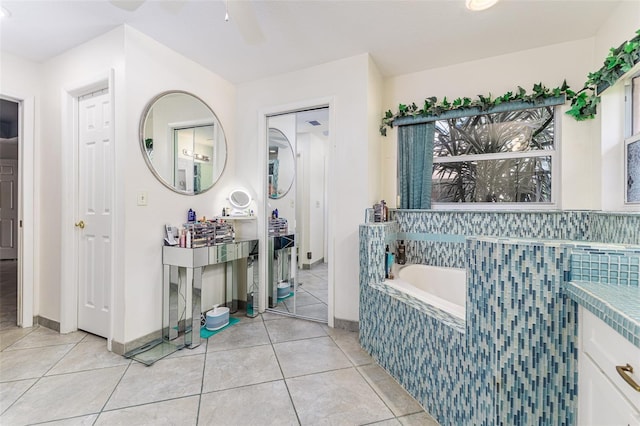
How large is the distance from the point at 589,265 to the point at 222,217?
8.65 ft

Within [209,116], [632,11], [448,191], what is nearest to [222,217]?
[209,116]

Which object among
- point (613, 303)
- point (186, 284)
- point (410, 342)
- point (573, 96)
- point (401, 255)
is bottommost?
point (410, 342)

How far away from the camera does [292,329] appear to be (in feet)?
8.13

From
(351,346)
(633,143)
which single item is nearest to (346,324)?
(351,346)

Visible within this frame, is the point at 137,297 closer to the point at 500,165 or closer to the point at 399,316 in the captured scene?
the point at 399,316

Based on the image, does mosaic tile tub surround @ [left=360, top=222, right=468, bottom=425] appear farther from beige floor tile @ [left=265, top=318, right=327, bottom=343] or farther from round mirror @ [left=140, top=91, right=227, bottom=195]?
round mirror @ [left=140, top=91, right=227, bottom=195]

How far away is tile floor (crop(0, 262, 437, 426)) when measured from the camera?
4.68 ft

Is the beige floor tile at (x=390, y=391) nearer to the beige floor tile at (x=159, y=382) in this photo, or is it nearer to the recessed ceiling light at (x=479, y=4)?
the beige floor tile at (x=159, y=382)

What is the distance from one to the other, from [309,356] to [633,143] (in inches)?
107

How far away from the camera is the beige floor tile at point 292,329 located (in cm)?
232

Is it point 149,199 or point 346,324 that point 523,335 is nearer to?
point 346,324

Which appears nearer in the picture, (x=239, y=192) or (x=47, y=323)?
(x=47, y=323)

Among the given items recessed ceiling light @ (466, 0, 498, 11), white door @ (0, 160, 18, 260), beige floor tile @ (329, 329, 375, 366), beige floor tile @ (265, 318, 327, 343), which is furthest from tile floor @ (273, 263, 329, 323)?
white door @ (0, 160, 18, 260)

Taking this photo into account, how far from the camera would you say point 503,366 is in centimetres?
113
